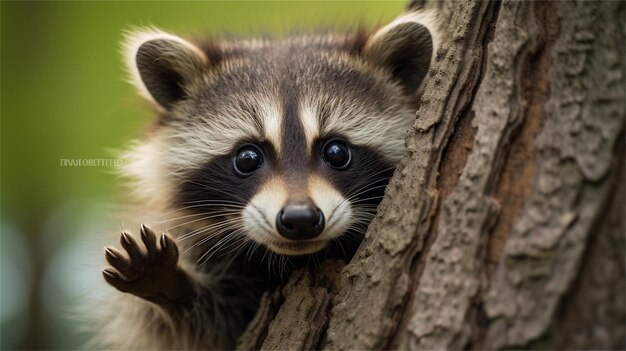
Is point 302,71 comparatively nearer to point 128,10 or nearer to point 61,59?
point 128,10

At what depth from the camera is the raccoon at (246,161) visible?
13.0 ft

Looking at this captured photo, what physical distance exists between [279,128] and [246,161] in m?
0.31

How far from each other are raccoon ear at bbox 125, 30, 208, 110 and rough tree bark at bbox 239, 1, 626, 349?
2.04m

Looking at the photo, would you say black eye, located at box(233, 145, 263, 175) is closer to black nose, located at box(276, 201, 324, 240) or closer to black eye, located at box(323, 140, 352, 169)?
black eye, located at box(323, 140, 352, 169)

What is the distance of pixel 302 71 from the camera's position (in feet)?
14.4

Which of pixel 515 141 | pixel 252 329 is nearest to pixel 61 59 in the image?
pixel 252 329

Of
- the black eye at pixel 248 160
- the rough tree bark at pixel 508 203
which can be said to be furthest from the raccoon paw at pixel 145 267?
the rough tree bark at pixel 508 203

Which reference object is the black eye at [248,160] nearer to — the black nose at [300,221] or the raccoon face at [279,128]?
the raccoon face at [279,128]

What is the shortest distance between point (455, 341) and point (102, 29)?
675 cm

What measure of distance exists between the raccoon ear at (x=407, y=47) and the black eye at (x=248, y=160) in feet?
3.68

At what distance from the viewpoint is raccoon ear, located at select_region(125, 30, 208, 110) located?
15.1 ft

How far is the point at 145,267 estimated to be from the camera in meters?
→ 4.11

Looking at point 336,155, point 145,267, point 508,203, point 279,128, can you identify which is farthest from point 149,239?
point 508,203

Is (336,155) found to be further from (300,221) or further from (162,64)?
(162,64)
